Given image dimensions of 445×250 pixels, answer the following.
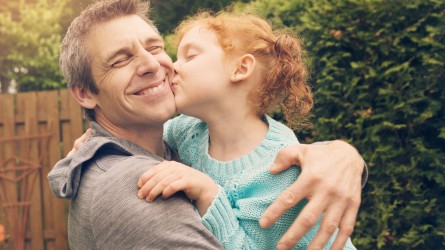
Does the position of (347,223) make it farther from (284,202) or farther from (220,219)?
(220,219)

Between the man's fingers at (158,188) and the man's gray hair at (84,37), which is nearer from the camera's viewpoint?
the man's fingers at (158,188)

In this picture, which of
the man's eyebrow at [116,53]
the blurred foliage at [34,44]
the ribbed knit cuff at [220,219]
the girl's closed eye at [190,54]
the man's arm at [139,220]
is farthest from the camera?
the blurred foliage at [34,44]

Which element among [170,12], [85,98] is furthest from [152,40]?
[170,12]

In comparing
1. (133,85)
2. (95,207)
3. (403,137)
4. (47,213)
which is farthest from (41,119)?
(95,207)

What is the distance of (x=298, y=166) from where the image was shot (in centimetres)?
202

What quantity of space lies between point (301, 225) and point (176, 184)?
1.32 ft

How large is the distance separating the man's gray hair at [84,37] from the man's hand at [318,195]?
931 mm

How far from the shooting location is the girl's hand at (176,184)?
1.79 metres

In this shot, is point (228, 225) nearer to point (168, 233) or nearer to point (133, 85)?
point (168, 233)

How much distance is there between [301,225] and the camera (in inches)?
72.4

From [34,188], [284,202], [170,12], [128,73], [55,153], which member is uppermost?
[128,73]

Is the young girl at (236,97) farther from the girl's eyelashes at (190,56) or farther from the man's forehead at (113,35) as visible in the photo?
the man's forehead at (113,35)

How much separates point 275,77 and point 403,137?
2.20 metres

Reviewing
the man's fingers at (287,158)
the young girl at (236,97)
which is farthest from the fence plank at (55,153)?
the man's fingers at (287,158)
